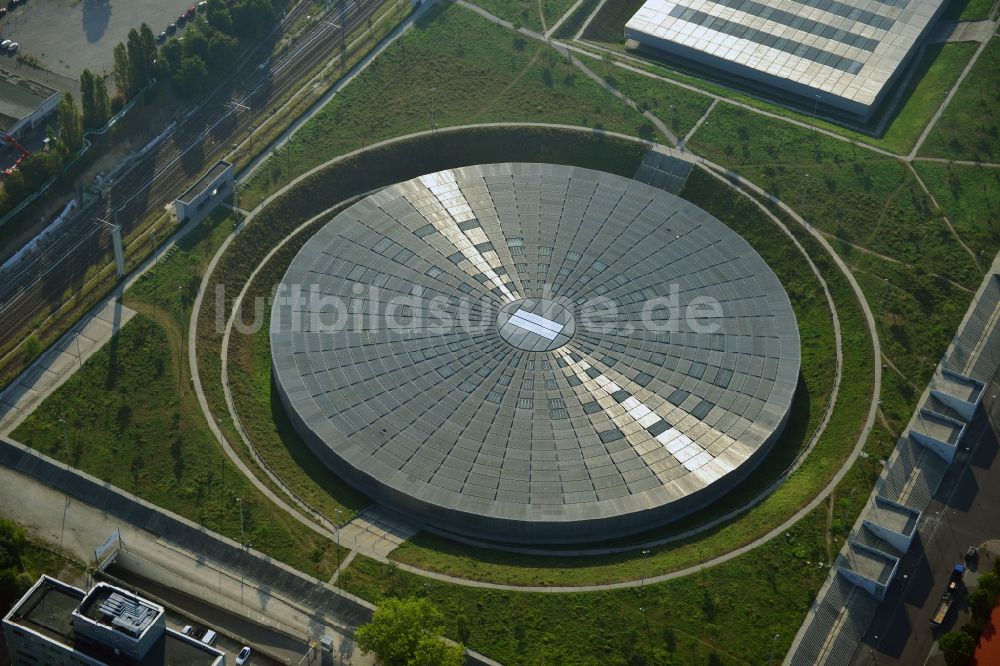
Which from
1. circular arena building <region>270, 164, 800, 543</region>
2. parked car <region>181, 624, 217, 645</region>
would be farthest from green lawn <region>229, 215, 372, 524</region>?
parked car <region>181, 624, 217, 645</region>

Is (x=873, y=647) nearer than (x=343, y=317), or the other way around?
(x=873, y=647)

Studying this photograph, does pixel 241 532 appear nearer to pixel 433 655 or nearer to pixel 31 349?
pixel 433 655

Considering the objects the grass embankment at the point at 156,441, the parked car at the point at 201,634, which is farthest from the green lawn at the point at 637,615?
the parked car at the point at 201,634

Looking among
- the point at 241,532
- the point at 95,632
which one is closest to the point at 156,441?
the point at 241,532

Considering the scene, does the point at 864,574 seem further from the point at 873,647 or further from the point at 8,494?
the point at 8,494

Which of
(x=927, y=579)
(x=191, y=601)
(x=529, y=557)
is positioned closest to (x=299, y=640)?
(x=191, y=601)
